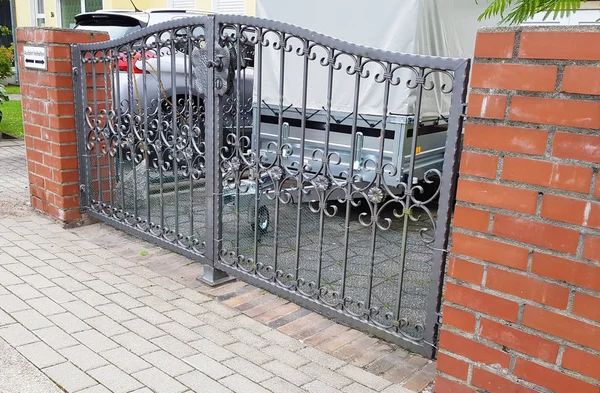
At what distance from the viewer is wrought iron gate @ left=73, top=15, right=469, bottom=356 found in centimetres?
288

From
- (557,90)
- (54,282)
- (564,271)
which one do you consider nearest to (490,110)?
(557,90)

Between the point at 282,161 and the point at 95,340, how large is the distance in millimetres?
1459

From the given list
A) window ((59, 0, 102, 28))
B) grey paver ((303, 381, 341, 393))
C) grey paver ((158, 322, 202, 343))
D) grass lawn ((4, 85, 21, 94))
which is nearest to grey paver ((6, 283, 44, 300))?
grey paver ((158, 322, 202, 343))

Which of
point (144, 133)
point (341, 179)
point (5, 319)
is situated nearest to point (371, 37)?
point (144, 133)

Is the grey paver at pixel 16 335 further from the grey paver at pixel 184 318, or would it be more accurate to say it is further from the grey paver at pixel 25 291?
the grey paver at pixel 184 318

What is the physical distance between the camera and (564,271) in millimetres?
2076

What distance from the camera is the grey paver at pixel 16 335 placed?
2.91m

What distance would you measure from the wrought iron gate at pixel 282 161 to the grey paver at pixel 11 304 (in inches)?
44.4

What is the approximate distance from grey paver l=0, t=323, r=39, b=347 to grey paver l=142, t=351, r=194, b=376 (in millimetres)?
662

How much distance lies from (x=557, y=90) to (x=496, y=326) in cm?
98

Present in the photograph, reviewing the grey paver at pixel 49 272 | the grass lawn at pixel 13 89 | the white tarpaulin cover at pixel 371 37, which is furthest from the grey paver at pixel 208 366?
the grass lawn at pixel 13 89

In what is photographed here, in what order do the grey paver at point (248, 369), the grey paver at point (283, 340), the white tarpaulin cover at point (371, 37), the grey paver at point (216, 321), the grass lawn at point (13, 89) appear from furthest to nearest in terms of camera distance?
the grass lawn at point (13, 89)
the white tarpaulin cover at point (371, 37)
the grey paver at point (216, 321)
the grey paver at point (283, 340)
the grey paver at point (248, 369)

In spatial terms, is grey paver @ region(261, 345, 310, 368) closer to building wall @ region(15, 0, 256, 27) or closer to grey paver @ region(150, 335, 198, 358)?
grey paver @ region(150, 335, 198, 358)

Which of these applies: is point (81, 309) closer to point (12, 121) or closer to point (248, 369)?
point (248, 369)
